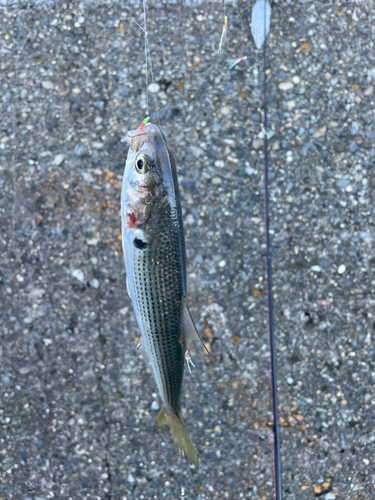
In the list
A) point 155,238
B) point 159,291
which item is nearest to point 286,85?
point 155,238

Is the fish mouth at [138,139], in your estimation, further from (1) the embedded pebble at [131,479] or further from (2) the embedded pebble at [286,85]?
(1) the embedded pebble at [131,479]

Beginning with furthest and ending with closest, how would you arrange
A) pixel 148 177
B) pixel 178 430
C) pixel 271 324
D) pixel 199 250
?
pixel 199 250
pixel 271 324
pixel 178 430
pixel 148 177

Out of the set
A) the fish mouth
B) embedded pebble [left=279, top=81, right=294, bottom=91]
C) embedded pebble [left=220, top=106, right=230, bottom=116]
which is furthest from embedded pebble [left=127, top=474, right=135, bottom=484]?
embedded pebble [left=279, top=81, right=294, bottom=91]

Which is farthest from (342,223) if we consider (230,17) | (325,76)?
(230,17)

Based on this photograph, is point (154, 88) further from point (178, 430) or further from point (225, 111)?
point (178, 430)

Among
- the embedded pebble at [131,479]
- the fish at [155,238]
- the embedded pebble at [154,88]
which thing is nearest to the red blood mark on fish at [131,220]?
the fish at [155,238]

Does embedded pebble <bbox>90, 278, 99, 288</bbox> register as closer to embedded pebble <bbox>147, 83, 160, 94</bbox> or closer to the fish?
the fish
